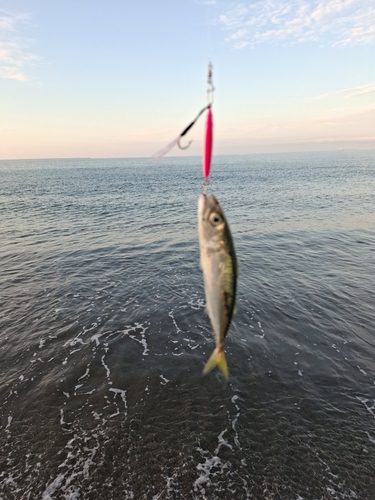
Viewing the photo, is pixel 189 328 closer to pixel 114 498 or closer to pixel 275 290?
pixel 275 290

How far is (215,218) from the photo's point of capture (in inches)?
115

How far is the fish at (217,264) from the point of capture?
2.91 m

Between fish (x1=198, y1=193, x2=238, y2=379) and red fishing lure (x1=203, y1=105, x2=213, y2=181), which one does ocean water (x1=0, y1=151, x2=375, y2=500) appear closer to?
fish (x1=198, y1=193, x2=238, y2=379)

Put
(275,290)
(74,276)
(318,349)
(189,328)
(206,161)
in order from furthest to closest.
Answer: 1. (74,276)
2. (275,290)
3. (189,328)
4. (318,349)
5. (206,161)

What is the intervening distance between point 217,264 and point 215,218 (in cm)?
49

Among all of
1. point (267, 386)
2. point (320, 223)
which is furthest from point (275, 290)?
point (320, 223)

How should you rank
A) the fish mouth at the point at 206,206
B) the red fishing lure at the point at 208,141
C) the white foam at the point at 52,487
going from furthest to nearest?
the white foam at the point at 52,487 < the red fishing lure at the point at 208,141 < the fish mouth at the point at 206,206

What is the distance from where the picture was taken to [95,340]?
14305mm

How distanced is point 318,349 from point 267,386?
11.2 feet

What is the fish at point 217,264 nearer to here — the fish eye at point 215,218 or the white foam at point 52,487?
the fish eye at point 215,218

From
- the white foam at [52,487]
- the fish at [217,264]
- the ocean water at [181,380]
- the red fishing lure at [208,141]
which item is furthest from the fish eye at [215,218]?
the white foam at [52,487]

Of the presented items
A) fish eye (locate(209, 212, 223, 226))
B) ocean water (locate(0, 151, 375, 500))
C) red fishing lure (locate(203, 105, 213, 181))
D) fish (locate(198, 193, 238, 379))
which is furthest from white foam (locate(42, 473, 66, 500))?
red fishing lure (locate(203, 105, 213, 181))

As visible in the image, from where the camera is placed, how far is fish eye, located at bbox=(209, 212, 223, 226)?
9.55 feet

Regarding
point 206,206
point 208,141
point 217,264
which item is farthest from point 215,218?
point 208,141
